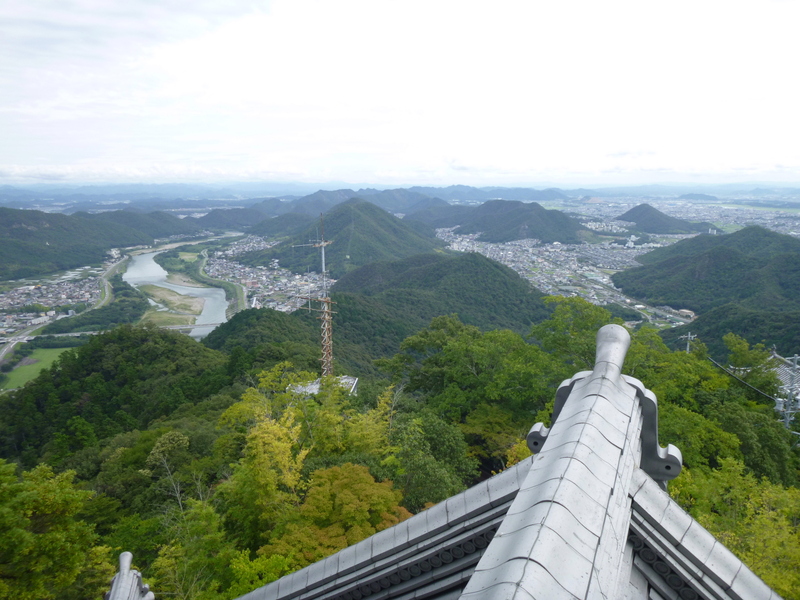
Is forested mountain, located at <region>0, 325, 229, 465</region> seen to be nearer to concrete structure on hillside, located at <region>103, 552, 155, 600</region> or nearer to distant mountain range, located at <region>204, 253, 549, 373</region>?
distant mountain range, located at <region>204, 253, 549, 373</region>

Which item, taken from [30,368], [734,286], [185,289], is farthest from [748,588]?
[185,289]

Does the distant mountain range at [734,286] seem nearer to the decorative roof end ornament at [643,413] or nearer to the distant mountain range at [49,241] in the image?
the decorative roof end ornament at [643,413]

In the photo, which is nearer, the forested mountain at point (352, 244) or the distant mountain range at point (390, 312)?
the distant mountain range at point (390, 312)

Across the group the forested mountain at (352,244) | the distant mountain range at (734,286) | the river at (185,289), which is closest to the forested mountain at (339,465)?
the distant mountain range at (734,286)

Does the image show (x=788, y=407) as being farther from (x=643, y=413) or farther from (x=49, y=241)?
(x=49, y=241)

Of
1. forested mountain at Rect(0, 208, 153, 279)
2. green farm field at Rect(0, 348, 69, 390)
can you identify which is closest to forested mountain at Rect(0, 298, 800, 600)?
green farm field at Rect(0, 348, 69, 390)

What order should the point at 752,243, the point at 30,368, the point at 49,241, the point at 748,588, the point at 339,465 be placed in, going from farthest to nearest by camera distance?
the point at 49,241 < the point at 752,243 < the point at 30,368 < the point at 339,465 < the point at 748,588
